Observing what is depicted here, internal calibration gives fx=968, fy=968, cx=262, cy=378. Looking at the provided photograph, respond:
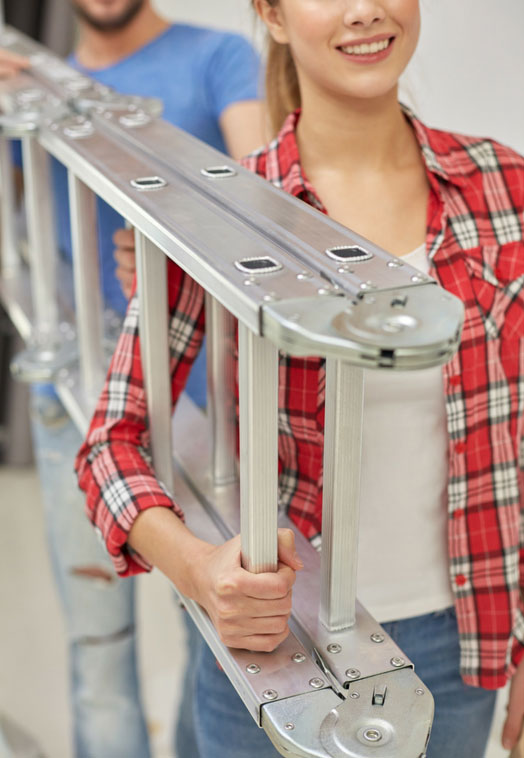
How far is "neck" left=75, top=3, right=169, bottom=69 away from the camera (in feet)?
4.56

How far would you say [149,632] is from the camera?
7.18ft

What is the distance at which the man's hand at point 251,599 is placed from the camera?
24.3 inches

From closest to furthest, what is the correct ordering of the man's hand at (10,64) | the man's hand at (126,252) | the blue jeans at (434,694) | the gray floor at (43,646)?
the blue jeans at (434,694) < the man's hand at (126,252) < the man's hand at (10,64) < the gray floor at (43,646)

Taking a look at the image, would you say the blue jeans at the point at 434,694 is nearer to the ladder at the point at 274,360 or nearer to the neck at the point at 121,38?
the ladder at the point at 274,360

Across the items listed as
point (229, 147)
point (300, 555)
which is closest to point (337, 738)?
point (300, 555)

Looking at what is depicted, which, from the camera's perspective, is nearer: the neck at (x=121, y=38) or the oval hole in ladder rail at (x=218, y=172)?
the oval hole in ladder rail at (x=218, y=172)

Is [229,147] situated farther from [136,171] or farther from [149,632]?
[149,632]

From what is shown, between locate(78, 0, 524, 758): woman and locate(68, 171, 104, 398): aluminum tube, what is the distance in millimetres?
180

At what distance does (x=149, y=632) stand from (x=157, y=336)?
1.57 m

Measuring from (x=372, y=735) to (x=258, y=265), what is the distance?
288 mm

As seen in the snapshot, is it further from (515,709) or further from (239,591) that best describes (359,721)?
(515,709)

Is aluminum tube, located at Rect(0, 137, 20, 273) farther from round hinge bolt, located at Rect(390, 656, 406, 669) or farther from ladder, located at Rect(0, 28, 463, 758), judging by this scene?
round hinge bolt, located at Rect(390, 656, 406, 669)

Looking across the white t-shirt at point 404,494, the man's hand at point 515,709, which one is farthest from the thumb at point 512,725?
the white t-shirt at point 404,494

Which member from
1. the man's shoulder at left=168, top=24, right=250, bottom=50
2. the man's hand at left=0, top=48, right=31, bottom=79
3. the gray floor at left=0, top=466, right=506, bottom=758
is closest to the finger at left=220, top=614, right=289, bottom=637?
the man's hand at left=0, top=48, right=31, bottom=79
